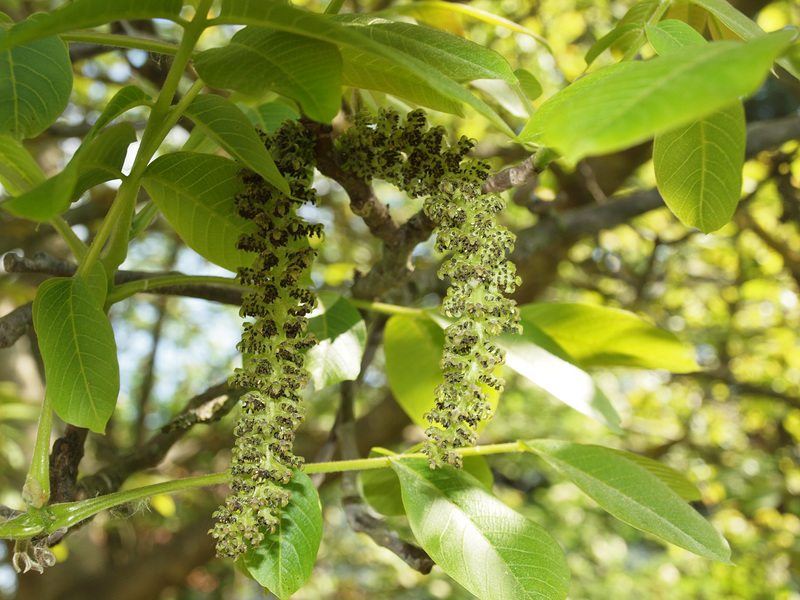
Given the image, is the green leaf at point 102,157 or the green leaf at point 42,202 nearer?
the green leaf at point 42,202

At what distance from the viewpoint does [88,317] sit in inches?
22.9

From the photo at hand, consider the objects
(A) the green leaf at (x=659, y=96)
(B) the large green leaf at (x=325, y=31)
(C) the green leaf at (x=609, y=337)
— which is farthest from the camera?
(C) the green leaf at (x=609, y=337)

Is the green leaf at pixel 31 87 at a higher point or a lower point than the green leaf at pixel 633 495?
higher

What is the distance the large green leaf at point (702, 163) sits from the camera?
0.57m

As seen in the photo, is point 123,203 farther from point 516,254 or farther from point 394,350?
point 516,254

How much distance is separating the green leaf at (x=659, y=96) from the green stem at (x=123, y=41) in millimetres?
389

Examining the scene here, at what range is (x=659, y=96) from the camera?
0.31 m

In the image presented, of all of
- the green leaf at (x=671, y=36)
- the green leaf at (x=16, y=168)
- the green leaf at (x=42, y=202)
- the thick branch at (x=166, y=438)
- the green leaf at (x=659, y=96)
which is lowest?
Answer: the thick branch at (x=166, y=438)

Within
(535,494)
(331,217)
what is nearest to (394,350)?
(331,217)

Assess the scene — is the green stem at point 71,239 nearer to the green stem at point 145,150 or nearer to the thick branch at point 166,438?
the green stem at point 145,150

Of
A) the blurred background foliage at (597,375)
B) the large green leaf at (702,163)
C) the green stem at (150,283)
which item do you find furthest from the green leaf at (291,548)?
the blurred background foliage at (597,375)

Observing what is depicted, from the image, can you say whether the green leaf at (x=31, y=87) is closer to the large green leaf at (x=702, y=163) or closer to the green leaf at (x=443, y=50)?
the green leaf at (x=443, y=50)

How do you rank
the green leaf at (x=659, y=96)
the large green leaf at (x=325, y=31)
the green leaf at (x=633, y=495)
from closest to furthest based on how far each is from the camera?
1. the green leaf at (x=659, y=96)
2. the large green leaf at (x=325, y=31)
3. the green leaf at (x=633, y=495)

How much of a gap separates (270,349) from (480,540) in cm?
27
